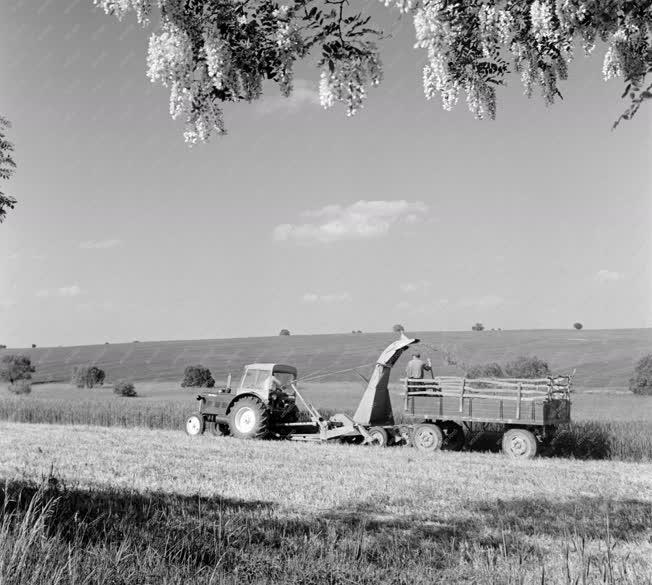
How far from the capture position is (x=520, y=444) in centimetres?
1508

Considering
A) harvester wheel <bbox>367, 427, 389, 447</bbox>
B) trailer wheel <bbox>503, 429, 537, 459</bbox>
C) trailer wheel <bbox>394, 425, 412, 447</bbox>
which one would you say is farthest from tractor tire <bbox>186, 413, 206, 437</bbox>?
trailer wheel <bbox>503, 429, 537, 459</bbox>

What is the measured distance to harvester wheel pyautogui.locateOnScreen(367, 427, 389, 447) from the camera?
631 inches

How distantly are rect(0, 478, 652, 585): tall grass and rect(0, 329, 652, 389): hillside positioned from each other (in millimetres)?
37377

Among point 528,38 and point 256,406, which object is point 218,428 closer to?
point 256,406

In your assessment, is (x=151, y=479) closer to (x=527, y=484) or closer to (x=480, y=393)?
(x=527, y=484)

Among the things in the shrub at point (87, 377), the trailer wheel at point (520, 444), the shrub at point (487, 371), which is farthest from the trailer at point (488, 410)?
the shrub at point (87, 377)

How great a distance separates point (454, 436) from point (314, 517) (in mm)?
9805

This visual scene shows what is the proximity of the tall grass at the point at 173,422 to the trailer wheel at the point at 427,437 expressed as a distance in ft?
10.1

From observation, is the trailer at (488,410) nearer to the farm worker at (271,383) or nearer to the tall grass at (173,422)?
the tall grass at (173,422)

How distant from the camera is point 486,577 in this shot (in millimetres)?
4719

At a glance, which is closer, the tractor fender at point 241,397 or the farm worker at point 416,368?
the farm worker at point 416,368

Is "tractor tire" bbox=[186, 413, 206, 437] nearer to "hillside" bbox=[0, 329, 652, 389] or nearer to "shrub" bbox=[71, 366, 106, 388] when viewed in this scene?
"hillside" bbox=[0, 329, 652, 389]

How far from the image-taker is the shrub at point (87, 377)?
5125 cm

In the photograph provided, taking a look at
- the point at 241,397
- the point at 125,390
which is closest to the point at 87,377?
the point at 125,390
